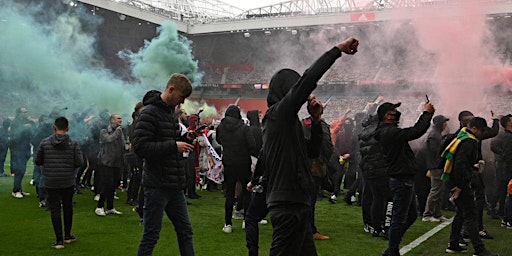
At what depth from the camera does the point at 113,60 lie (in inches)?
1390

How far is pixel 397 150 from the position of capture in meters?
5.98

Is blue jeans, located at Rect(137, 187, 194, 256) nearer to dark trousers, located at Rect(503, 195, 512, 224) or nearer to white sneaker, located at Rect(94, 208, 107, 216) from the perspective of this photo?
white sneaker, located at Rect(94, 208, 107, 216)

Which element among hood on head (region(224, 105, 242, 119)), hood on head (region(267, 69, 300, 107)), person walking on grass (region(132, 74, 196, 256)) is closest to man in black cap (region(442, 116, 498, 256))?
hood on head (region(224, 105, 242, 119))

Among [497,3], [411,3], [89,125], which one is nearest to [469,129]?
[89,125]

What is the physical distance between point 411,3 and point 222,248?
17155 millimetres

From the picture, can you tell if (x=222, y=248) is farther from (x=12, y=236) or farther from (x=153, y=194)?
(x=12, y=236)

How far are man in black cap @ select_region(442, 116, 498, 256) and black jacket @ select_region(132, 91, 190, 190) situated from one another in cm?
328

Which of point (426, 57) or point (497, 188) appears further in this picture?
point (426, 57)

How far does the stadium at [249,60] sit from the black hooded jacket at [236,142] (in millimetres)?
1130

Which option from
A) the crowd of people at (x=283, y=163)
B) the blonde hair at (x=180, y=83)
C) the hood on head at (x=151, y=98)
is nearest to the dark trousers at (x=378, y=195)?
the crowd of people at (x=283, y=163)

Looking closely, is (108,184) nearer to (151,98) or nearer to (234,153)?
(234,153)

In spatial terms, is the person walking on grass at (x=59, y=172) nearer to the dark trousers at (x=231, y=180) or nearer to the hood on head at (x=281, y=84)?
the dark trousers at (x=231, y=180)

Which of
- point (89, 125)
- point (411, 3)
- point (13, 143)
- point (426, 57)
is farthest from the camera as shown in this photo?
point (426, 57)

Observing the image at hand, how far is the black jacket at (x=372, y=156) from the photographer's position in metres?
7.30
